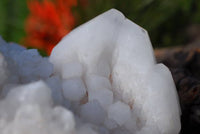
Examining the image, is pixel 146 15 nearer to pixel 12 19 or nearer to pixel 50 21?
pixel 50 21

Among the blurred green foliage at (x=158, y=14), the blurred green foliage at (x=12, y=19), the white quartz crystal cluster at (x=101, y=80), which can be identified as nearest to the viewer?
the white quartz crystal cluster at (x=101, y=80)

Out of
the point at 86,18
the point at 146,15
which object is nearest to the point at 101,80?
the point at 146,15

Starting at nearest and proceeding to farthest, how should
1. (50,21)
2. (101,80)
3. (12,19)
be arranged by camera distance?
(101,80) < (50,21) < (12,19)

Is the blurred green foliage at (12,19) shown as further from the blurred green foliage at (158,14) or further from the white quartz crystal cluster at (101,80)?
the white quartz crystal cluster at (101,80)

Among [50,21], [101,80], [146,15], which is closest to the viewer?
[101,80]

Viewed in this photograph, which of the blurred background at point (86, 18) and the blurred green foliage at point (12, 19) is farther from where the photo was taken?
the blurred green foliage at point (12, 19)

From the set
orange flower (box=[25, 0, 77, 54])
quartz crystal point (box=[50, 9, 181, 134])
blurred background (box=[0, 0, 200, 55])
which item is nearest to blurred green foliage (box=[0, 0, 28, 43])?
blurred background (box=[0, 0, 200, 55])

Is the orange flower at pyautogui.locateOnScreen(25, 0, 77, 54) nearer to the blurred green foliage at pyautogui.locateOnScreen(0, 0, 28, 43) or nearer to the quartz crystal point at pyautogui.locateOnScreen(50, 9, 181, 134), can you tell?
the blurred green foliage at pyautogui.locateOnScreen(0, 0, 28, 43)

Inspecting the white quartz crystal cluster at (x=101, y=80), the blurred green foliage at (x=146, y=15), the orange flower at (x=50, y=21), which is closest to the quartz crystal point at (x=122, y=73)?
the white quartz crystal cluster at (x=101, y=80)
